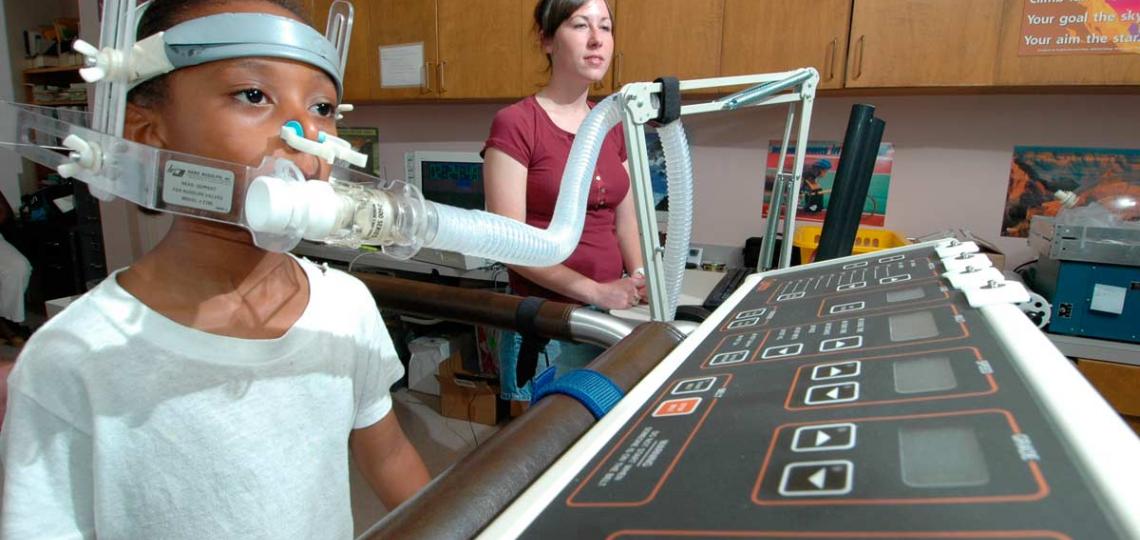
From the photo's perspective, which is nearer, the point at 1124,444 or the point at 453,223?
the point at 1124,444

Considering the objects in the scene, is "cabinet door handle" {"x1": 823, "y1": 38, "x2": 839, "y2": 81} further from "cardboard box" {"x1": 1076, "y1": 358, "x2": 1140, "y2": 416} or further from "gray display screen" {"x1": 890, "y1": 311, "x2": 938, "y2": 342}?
"gray display screen" {"x1": 890, "y1": 311, "x2": 938, "y2": 342}

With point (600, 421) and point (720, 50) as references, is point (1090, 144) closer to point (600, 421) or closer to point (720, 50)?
point (720, 50)

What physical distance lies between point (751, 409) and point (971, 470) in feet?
0.44

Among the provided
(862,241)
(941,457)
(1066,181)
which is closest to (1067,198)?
(1066,181)

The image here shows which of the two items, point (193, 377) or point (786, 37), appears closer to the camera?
point (193, 377)

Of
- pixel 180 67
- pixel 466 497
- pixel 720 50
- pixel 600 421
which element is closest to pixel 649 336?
pixel 600 421

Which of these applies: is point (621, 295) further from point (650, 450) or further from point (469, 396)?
point (469, 396)

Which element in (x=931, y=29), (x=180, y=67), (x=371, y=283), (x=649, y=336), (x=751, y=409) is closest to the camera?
(x=751, y=409)

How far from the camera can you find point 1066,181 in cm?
220

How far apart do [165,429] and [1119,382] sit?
87.7 inches

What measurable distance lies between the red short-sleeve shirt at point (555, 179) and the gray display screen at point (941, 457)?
39.6 inches

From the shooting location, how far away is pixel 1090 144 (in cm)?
216

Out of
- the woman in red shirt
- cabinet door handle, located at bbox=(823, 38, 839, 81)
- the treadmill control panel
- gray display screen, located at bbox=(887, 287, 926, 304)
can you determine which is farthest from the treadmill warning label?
cabinet door handle, located at bbox=(823, 38, 839, 81)

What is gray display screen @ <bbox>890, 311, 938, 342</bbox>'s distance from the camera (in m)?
0.47
